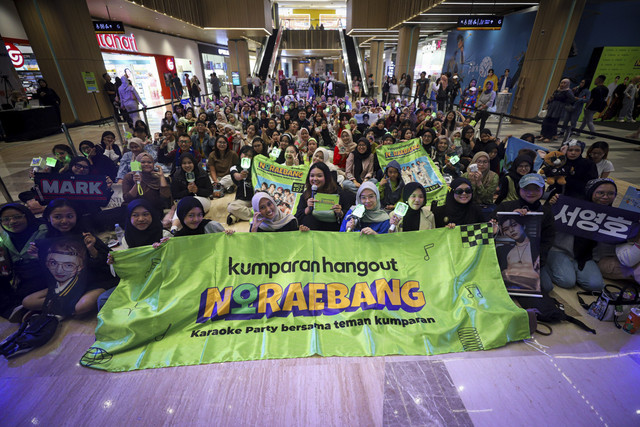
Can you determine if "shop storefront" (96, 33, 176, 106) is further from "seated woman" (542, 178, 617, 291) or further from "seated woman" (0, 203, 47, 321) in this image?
"seated woman" (542, 178, 617, 291)

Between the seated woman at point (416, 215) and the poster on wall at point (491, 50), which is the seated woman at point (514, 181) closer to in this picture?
the seated woman at point (416, 215)

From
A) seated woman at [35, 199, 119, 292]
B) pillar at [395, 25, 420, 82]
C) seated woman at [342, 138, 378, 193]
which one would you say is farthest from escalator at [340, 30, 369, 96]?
seated woman at [35, 199, 119, 292]

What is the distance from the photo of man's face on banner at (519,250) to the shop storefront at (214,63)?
25.0 metres

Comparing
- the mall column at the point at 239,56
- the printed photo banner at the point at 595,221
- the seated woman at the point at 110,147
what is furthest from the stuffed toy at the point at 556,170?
the mall column at the point at 239,56

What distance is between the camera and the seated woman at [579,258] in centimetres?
338

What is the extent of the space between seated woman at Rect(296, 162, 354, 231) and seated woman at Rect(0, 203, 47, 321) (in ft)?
9.41

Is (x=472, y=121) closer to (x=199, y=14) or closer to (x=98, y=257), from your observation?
(x=98, y=257)

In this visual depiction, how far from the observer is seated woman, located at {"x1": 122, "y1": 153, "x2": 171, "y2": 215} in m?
4.73

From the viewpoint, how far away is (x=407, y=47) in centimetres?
1931

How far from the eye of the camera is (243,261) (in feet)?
9.82

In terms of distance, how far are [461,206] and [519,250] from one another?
0.75m

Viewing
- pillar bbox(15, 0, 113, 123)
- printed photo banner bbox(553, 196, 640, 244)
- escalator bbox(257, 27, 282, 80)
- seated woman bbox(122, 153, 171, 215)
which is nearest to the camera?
printed photo banner bbox(553, 196, 640, 244)

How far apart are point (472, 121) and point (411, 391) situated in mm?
8393

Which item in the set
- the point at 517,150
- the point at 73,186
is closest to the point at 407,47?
the point at 517,150
